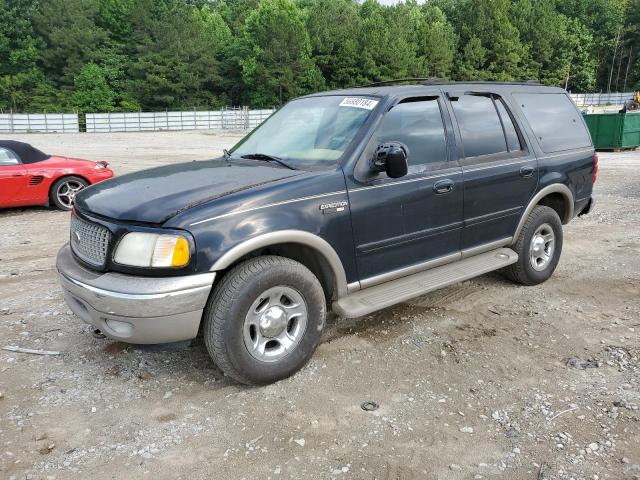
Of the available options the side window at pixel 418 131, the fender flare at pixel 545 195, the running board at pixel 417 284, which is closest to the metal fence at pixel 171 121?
the fender flare at pixel 545 195

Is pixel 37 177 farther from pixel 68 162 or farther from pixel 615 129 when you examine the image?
pixel 615 129

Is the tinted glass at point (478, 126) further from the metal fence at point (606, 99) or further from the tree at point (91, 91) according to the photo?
the metal fence at point (606, 99)

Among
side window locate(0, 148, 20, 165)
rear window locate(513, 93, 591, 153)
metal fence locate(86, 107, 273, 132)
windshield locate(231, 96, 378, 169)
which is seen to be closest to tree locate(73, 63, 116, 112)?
metal fence locate(86, 107, 273, 132)

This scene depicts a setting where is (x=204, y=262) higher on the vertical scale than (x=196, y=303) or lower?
higher

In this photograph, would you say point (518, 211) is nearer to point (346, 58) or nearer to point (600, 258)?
point (600, 258)

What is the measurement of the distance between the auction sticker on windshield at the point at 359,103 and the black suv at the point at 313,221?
16 millimetres

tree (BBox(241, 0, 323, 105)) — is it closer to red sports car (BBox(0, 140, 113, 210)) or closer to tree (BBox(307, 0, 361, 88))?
tree (BBox(307, 0, 361, 88))

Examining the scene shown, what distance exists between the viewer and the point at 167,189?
A: 357 cm

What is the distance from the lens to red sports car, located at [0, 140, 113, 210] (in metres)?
9.14

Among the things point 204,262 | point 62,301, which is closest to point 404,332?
point 204,262

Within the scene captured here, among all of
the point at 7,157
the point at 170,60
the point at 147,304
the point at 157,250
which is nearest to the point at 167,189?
the point at 157,250

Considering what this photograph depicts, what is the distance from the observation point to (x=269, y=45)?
69.8 metres

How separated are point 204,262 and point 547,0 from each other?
10941cm

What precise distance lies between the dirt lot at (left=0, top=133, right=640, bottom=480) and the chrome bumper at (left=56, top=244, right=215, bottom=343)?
0.79 ft
